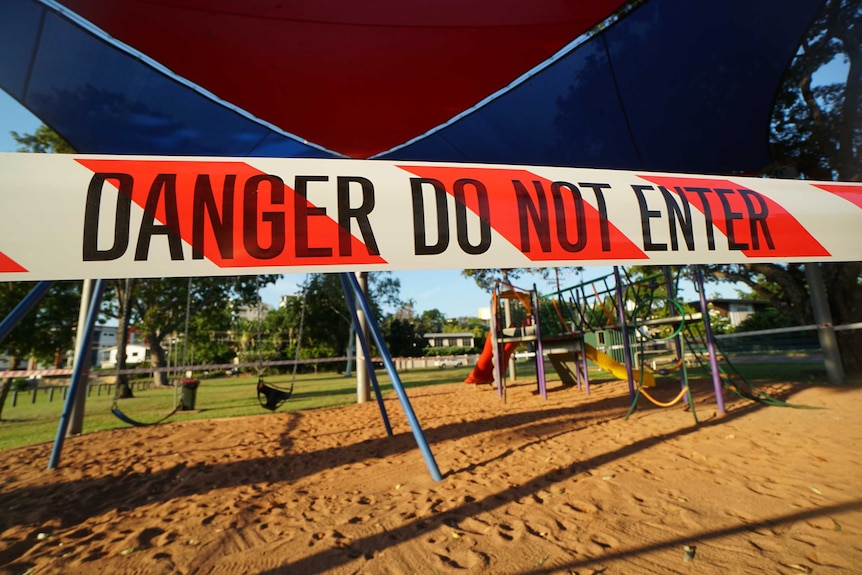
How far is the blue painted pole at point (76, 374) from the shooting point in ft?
15.2

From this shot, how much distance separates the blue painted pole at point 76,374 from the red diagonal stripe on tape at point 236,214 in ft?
15.0

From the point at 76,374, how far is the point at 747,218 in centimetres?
667

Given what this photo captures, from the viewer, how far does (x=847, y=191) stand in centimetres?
190

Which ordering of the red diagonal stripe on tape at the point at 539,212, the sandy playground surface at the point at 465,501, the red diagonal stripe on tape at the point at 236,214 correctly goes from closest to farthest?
the red diagonal stripe on tape at the point at 236,214, the red diagonal stripe on tape at the point at 539,212, the sandy playground surface at the point at 465,501

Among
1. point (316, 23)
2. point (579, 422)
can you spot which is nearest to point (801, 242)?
point (316, 23)

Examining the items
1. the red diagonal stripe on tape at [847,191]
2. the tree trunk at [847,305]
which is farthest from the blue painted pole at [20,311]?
the tree trunk at [847,305]

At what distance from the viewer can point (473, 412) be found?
25.3 feet

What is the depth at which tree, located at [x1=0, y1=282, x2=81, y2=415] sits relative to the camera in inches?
441

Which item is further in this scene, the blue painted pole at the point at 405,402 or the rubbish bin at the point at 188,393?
the rubbish bin at the point at 188,393

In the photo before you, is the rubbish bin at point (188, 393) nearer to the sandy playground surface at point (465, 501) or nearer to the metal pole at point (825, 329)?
the sandy playground surface at point (465, 501)

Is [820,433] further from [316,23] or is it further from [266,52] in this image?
[266,52]

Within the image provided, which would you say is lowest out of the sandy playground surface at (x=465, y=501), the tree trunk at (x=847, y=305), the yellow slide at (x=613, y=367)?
the sandy playground surface at (x=465, y=501)

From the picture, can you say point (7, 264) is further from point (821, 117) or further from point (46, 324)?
point (46, 324)

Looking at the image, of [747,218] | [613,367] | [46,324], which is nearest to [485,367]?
[613,367]
